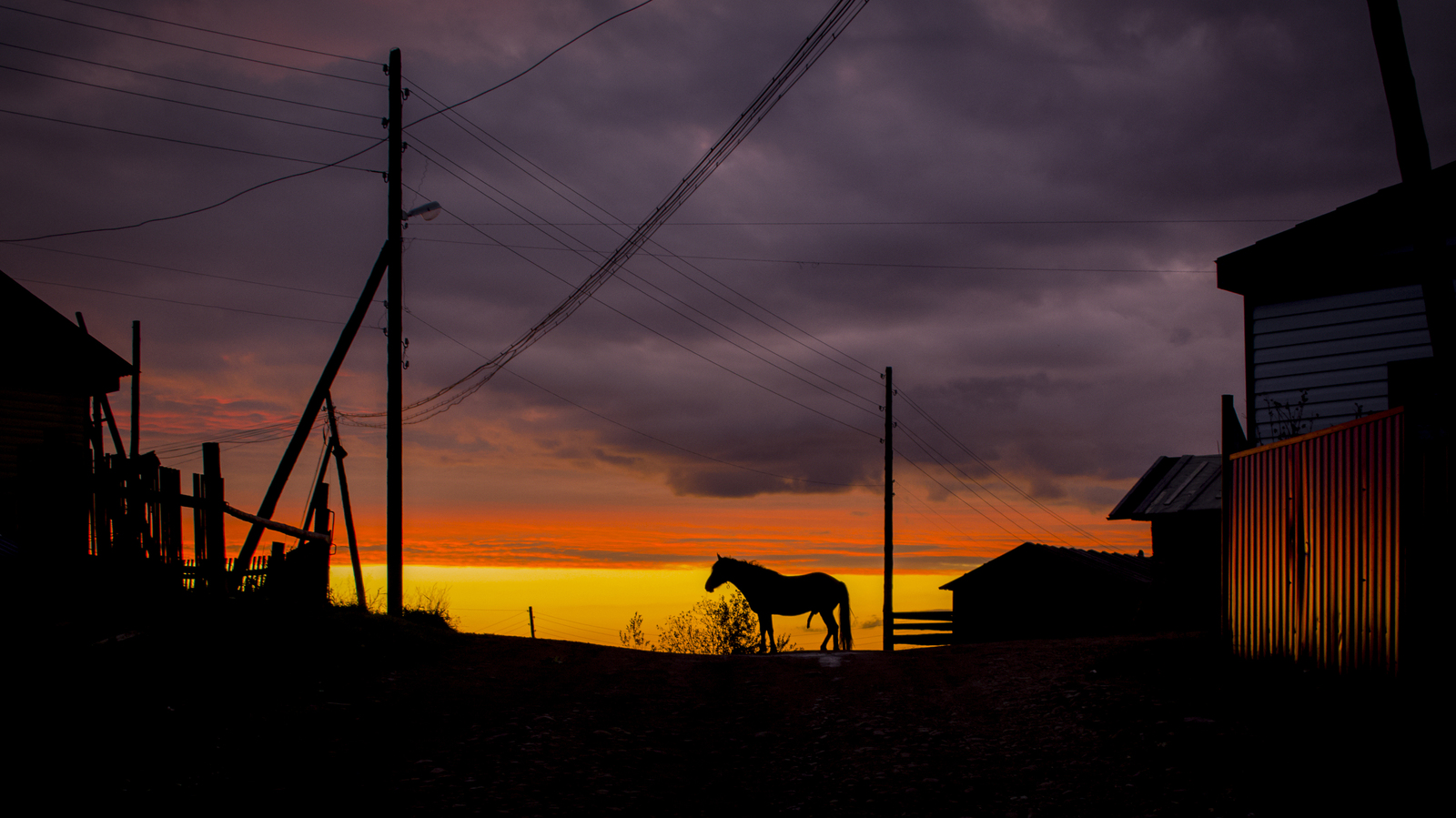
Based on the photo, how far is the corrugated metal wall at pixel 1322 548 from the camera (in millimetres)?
7238

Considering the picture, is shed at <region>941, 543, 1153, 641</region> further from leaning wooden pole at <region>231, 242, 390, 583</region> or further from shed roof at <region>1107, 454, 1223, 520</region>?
leaning wooden pole at <region>231, 242, 390, 583</region>

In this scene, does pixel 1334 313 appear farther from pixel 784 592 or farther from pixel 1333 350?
pixel 784 592

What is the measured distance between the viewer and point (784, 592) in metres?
23.1

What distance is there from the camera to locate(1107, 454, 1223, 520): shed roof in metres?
18.8

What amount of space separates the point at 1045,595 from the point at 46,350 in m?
30.1

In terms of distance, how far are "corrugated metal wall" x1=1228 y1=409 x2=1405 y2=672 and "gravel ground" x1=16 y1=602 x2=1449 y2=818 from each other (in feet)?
1.54

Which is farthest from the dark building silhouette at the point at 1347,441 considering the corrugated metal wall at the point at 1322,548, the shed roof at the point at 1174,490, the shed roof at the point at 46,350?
the shed roof at the point at 46,350

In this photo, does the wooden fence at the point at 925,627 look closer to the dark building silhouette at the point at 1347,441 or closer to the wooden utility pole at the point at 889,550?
the wooden utility pole at the point at 889,550

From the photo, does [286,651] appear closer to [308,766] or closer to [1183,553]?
[308,766]

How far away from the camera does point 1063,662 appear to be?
11.2m

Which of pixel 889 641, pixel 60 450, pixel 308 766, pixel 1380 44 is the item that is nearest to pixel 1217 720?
pixel 1380 44

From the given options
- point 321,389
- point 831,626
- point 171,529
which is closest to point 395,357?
point 321,389

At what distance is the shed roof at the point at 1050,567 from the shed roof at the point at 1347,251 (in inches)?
616

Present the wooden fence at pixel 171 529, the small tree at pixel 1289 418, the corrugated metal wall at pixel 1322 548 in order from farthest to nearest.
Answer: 1. the small tree at pixel 1289 418
2. the wooden fence at pixel 171 529
3. the corrugated metal wall at pixel 1322 548
